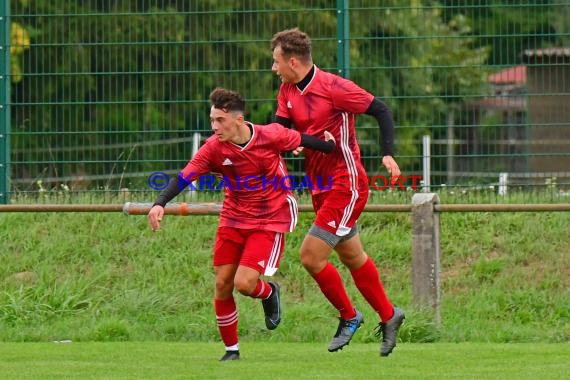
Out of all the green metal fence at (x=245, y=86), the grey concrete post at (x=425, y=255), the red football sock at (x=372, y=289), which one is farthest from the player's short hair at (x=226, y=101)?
the green metal fence at (x=245, y=86)

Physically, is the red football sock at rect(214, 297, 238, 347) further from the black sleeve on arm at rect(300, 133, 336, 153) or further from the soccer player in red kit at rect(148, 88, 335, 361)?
the black sleeve on arm at rect(300, 133, 336, 153)

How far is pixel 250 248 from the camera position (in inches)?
355

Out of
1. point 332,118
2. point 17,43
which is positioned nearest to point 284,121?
point 332,118

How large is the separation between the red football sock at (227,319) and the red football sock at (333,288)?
0.61m

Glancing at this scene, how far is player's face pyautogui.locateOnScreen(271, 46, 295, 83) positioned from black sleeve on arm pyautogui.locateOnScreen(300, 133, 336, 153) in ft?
1.56

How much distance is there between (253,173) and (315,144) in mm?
454

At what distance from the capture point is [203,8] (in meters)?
14.7

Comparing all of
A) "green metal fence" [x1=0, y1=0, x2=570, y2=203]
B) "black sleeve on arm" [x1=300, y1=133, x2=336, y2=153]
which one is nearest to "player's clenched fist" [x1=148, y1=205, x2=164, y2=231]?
"black sleeve on arm" [x1=300, y1=133, x2=336, y2=153]

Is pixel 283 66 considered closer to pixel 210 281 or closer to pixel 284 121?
pixel 284 121

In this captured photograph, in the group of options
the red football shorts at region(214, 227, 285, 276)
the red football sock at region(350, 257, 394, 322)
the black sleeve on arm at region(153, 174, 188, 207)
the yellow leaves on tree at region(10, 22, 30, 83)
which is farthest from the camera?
the yellow leaves on tree at region(10, 22, 30, 83)

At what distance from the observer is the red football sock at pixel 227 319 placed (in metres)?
9.23

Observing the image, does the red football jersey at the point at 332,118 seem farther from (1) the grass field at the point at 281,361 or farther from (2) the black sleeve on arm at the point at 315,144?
(1) the grass field at the point at 281,361

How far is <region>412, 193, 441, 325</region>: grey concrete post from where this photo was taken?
1122cm

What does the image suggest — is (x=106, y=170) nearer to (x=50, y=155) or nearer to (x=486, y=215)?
(x=50, y=155)
